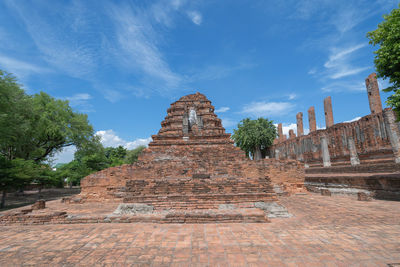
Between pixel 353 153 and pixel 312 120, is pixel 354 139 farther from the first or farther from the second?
pixel 312 120

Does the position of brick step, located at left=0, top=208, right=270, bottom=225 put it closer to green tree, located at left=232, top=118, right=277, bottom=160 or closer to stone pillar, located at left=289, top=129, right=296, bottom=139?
green tree, located at left=232, top=118, right=277, bottom=160

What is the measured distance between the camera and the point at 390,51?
7.36 m

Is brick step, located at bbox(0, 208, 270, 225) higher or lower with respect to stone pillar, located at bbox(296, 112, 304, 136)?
lower

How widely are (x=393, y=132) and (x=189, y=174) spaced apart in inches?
697

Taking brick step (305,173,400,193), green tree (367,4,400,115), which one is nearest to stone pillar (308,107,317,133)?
brick step (305,173,400,193)

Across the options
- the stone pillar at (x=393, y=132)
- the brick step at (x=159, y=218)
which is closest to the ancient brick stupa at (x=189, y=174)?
the brick step at (x=159, y=218)

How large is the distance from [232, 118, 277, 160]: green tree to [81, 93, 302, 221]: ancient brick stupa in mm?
18021

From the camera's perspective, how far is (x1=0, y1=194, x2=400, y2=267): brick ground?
12.0 feet

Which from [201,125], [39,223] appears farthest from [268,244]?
[201,125]

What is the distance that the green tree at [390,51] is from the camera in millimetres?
7139

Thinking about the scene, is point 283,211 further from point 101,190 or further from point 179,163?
point 101,190

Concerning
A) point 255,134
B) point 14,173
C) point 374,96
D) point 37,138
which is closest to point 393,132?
point 374,96

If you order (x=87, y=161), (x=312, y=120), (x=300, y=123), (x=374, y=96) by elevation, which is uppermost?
(x=374, y=96)

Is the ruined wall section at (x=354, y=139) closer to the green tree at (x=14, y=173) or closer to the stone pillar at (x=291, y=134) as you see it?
the stone pillar at (x=291, y=134)
